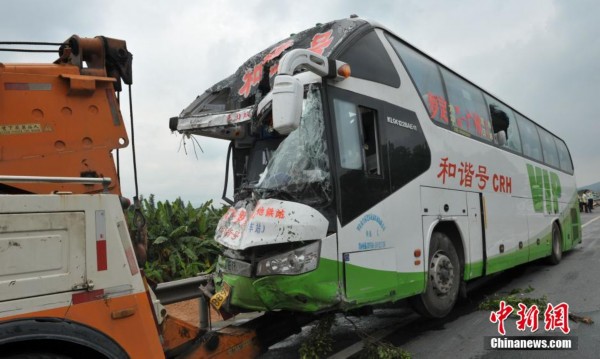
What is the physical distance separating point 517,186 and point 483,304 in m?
2.99

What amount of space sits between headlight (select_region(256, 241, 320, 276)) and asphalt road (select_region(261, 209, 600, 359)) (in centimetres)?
130

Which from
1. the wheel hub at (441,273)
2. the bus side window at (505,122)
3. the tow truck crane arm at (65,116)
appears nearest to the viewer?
the tow truck crane arm at (65,116)

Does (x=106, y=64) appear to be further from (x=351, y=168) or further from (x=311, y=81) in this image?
(x=351, y=168)

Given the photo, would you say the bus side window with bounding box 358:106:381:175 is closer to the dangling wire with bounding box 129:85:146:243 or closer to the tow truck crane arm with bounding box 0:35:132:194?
the dangling wire with bounding box 129:85:146:243

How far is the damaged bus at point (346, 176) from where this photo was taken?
3.96m

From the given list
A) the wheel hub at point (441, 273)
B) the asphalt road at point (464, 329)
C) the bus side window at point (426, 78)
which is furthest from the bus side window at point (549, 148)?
the wheel hub at point (441, 273)

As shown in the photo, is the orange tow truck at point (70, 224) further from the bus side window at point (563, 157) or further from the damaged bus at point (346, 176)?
the bus side window at point (563, 157)

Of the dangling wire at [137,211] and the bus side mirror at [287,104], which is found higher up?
the bus side mirror at [287,104]

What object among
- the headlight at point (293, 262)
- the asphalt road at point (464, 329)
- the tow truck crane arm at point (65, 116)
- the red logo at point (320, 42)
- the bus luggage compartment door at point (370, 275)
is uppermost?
the red logo at point (320, 42)

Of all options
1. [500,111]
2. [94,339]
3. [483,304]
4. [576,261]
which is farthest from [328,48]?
[576,261]

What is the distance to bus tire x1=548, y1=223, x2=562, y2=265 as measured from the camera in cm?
1095

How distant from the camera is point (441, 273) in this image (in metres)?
5.66

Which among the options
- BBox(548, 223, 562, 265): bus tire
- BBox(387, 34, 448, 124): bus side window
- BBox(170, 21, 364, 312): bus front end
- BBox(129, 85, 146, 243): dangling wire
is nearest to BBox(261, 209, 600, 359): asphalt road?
BBox(170, 21, 364, 312): bus front end

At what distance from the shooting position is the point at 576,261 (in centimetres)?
1148
